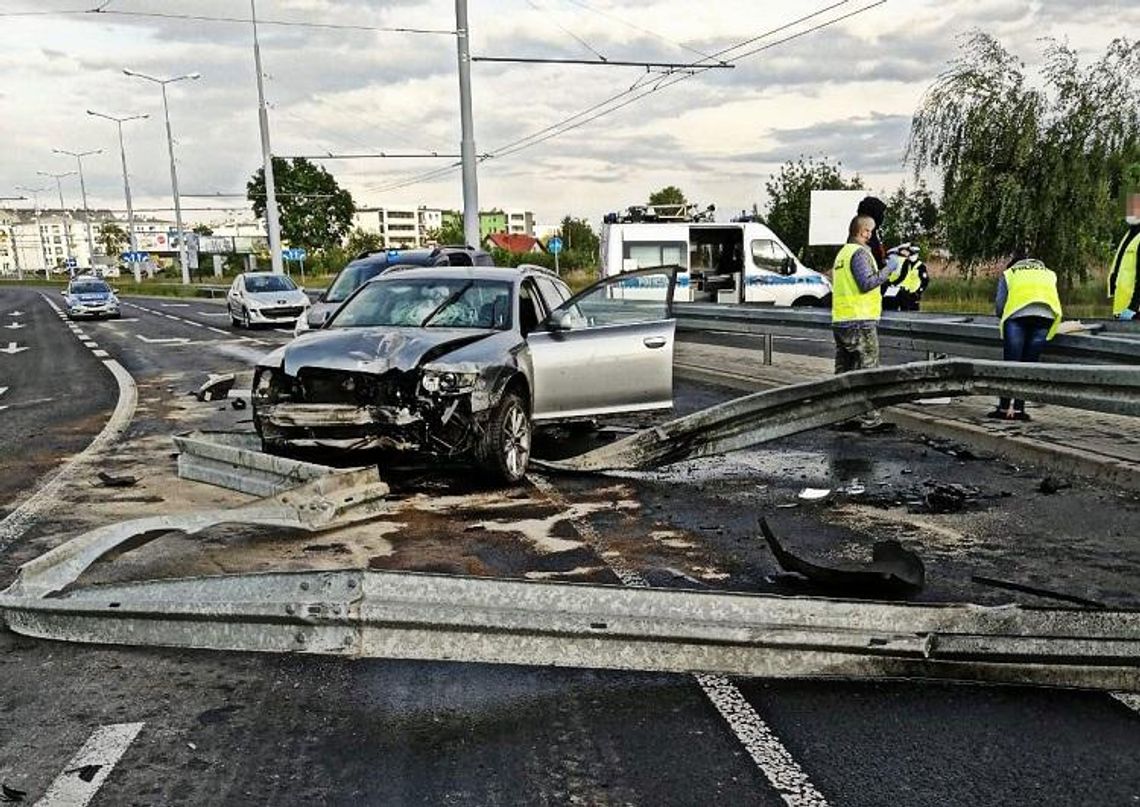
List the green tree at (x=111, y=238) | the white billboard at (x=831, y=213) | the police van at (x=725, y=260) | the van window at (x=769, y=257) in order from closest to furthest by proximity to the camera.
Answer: the police van at (x=725, y=260), the van window at (x=769, y=257), the white billboard at (x=831, y=213), the green tree at (x=111, y=238)

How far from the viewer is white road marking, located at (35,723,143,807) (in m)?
3.12

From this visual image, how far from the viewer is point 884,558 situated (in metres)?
4.92

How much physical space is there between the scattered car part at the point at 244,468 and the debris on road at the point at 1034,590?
Result: 3738 millimetres

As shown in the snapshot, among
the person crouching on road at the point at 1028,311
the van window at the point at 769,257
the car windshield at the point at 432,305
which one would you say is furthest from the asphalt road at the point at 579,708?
the van window at the point at 769,257

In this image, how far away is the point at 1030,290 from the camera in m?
8.84

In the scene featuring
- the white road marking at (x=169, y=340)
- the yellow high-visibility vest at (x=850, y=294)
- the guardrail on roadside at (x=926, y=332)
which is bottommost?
the white road marking at (x=169, y=340)

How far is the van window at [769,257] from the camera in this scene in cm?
2123

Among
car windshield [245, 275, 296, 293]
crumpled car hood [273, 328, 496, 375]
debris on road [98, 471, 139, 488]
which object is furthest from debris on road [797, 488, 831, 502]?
car windshield [245, 275, 296, 293]

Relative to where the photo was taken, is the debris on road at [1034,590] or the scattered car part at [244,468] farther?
the scattered car part at [244,468]

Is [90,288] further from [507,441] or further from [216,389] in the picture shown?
[507,441]

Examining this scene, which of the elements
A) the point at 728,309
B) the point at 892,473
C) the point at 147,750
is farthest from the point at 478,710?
the point at 728,309

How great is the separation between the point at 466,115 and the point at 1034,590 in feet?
65.2

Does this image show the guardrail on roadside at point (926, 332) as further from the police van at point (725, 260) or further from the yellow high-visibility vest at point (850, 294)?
the police van at point (725, 260)

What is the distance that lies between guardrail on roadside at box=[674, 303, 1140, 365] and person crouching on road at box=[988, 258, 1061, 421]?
152 millimetres
